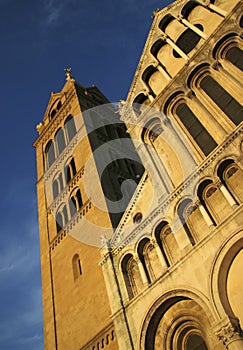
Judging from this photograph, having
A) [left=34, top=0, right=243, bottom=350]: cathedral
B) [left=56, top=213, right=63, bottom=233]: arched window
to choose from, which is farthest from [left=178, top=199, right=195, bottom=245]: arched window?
[left=56, top=213, right=63, bottom=233]: arched window

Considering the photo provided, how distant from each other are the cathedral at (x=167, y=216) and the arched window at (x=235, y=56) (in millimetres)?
48

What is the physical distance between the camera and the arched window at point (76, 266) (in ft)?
58.6

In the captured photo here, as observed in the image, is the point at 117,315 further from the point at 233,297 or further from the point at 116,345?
the point at 233,297

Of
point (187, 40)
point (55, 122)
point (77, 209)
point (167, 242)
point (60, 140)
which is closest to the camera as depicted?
point (167, 242)

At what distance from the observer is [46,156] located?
2898 cm

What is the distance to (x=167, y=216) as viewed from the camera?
40.0ft

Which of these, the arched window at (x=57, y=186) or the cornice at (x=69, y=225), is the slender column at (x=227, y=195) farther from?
the arched window at (x=57, y=186)

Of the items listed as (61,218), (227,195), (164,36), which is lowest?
(227,195)

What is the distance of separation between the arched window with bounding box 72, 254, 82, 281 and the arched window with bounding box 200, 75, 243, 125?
10108 mm

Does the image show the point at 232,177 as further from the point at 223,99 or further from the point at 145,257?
the point at 145,257

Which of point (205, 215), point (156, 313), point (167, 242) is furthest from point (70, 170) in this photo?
point (205, 215)

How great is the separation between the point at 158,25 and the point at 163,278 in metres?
11.7

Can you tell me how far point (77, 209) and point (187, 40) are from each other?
10.4 m

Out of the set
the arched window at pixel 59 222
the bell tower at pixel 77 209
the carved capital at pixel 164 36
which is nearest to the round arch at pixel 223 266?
the bell tower at pixel 77 209
